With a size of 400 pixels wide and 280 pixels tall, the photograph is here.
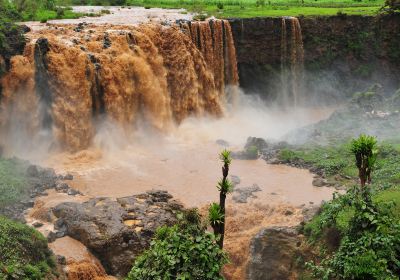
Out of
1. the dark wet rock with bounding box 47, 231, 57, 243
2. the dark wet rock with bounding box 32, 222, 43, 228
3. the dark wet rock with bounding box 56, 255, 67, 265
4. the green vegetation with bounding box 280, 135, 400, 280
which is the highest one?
the green vegetation with bounding box 280, 135, 400, 280

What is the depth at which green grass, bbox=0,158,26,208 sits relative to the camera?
17.3m

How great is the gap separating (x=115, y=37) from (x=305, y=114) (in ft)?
46.1

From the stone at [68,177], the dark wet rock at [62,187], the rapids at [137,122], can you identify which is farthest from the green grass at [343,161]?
the dark wet rock at [62,187]

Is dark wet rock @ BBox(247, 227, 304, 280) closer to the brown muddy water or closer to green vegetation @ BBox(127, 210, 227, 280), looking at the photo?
the brown muddy water

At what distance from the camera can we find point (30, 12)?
29.3 metres

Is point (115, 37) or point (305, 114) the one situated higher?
point (115, 37)

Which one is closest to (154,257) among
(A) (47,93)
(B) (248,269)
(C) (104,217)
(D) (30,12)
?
(B) (248,269)

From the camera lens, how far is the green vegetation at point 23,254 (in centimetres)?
1191

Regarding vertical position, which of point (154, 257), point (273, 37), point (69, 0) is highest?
point (69, 0)

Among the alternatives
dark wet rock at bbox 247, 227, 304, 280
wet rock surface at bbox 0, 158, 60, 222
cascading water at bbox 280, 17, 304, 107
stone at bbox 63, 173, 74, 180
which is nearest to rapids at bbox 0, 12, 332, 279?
stone at bbox 63, 173, 74, 180

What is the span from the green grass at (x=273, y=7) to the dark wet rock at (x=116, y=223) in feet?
58.5

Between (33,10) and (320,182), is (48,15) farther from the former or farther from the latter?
(320,182)

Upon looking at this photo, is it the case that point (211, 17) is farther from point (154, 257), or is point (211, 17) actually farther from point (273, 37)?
point (154, 257)

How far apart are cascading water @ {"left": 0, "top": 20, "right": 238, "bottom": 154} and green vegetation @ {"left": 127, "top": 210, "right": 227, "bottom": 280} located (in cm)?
1372
